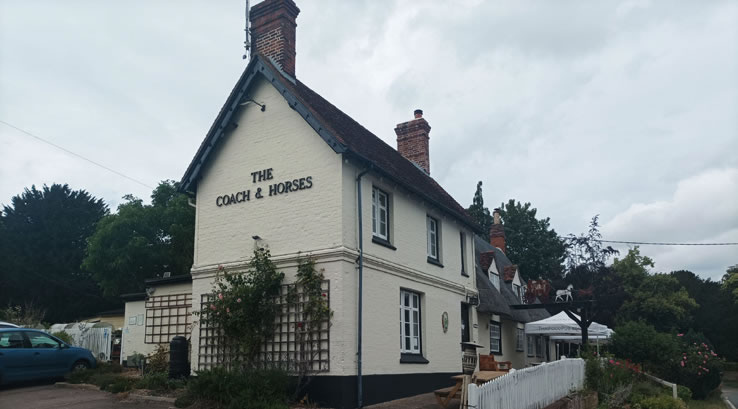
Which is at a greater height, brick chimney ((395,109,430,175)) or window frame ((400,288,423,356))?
brick chimney ((395,109,430,175))

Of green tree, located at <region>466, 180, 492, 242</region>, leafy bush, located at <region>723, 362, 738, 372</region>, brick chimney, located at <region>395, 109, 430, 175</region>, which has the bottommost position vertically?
leafy bush, located at <region>723, 362, 738, 372</region>

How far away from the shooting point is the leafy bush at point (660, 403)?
1463 cm

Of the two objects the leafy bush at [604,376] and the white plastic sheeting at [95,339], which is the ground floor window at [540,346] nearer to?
the leafy bush at [604,376]

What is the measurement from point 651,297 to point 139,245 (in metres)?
32.2

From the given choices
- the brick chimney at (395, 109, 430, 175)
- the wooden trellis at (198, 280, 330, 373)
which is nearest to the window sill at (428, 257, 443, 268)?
the wooden trellis at (198, 280, 330, 373)

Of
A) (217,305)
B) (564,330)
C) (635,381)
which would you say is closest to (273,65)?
(217,305)

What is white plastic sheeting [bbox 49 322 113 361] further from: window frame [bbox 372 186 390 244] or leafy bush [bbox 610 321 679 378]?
leafy bush [bbox 610 321 679 378]

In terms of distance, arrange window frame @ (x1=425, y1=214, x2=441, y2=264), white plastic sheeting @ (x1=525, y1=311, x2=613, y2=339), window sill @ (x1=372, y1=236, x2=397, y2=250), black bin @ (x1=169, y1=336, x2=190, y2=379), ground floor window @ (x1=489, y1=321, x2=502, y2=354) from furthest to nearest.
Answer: white plastic sheeting @ (x1=525, y1=311, x2=613, y2=339) → ground floor window @ (x1=489, y1=321, x2=502, y2=354) → window frame @ (x1=425, y1=214, x2=441, y2=264) → black bin @ (x1=169, y1=336, x2=190, y2=379) → window sill @ (x1=372, y1=236, x2=397, y2=250)

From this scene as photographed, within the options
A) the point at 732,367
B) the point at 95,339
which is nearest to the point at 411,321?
the point at 95,339

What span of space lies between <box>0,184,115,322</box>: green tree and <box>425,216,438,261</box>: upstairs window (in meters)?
30.6

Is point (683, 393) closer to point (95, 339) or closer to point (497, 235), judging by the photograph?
point (497, 235)

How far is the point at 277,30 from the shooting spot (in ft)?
52.6

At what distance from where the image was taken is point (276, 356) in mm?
13305

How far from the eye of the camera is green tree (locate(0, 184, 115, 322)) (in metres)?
39.0
